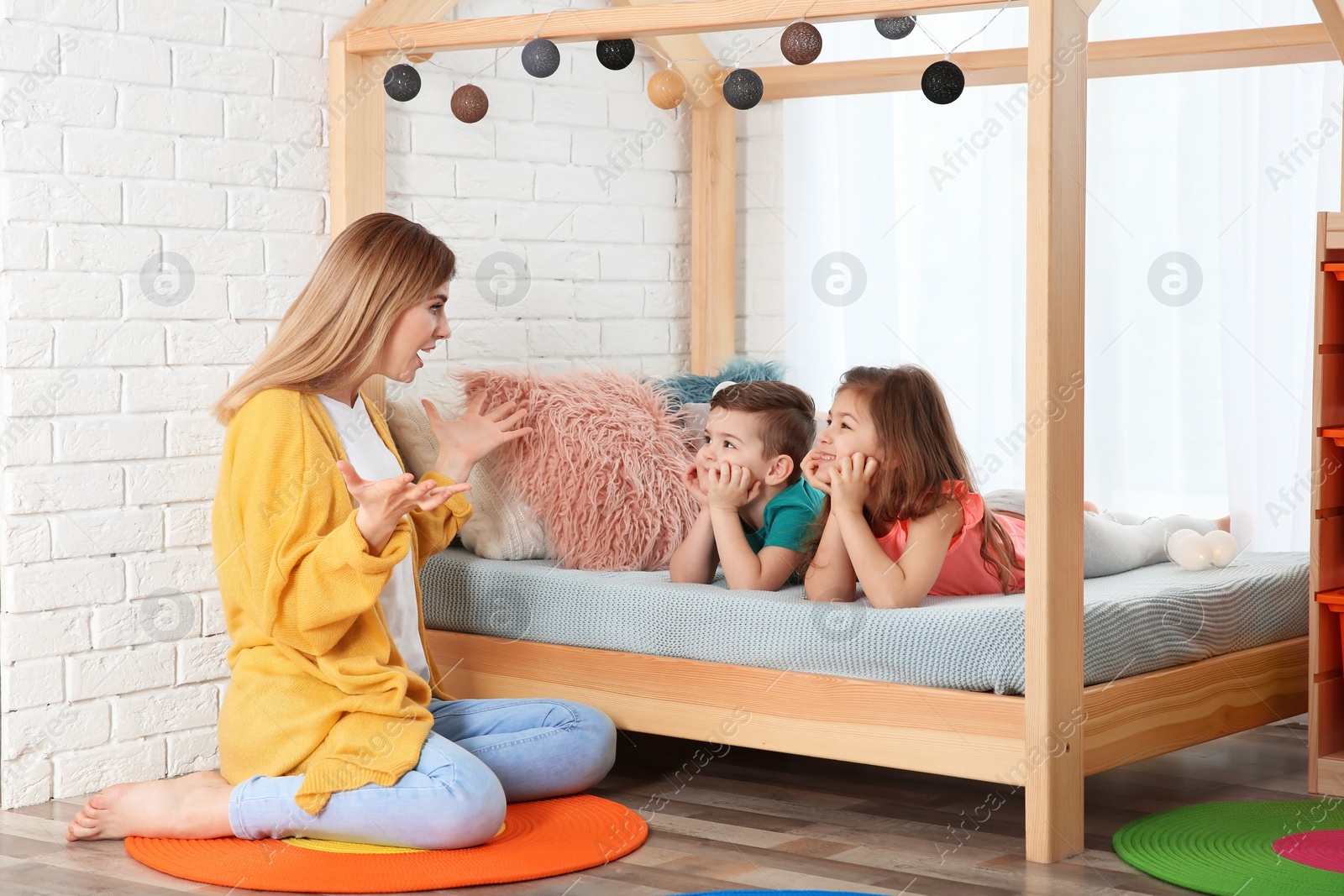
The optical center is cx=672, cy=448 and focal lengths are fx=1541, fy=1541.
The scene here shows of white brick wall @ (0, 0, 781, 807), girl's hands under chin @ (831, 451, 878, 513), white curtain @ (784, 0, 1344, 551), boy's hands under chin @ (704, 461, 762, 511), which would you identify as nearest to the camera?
girl's hands under chin @ (831, 451, 878, 513)

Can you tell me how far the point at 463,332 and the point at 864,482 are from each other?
3.70 feet

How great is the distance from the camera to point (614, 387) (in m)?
2.93

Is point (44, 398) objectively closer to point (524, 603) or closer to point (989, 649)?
point (524, 603)

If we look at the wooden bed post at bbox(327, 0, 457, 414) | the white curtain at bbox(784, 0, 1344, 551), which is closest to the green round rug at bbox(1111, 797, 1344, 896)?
the white curtain at bbox(784, 0, 1344, 551)

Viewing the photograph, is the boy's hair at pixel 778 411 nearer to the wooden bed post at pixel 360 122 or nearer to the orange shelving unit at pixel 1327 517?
the wooden bed post at pixel 360 122


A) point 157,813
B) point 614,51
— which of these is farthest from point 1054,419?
point 157,813

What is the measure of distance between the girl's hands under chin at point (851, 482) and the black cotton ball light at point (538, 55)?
2.80ft

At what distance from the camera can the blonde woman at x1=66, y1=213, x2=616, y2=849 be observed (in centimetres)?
217

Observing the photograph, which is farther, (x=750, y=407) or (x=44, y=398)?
(x=750, y=407)

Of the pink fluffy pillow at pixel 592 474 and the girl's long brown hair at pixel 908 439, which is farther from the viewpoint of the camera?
the pink fluffy pillow at pixel 592 474

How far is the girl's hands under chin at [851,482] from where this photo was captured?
2334 millimetres

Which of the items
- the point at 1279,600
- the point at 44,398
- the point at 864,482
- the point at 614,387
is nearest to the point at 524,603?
the point at 614,387

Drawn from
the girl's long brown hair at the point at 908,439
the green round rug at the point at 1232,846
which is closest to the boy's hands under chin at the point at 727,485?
the girl's long brown hair at the point at 908,439

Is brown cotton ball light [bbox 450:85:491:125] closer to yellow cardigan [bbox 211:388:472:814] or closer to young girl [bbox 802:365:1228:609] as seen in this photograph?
yellow cardigan [bbox 211:388:472:814]
